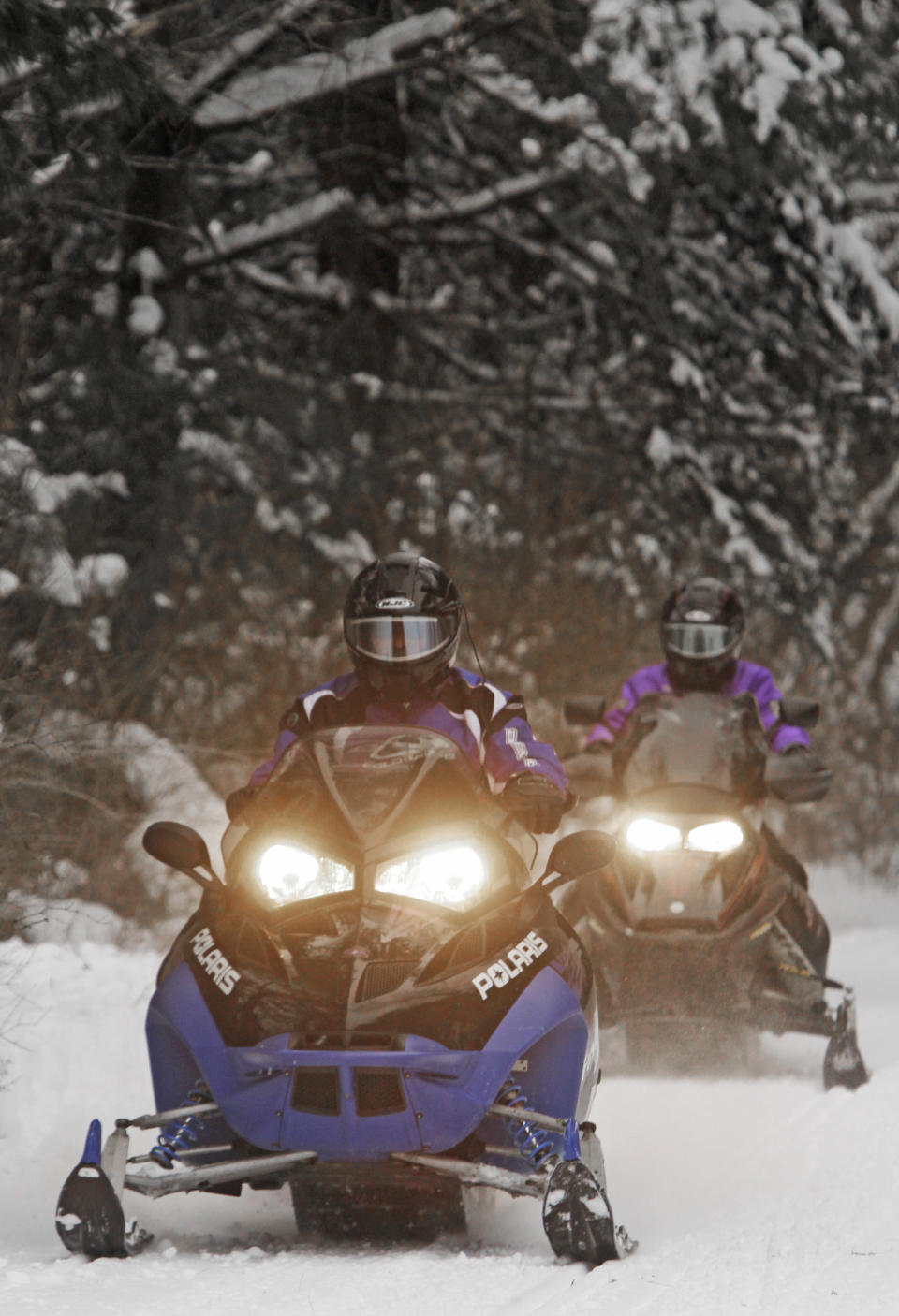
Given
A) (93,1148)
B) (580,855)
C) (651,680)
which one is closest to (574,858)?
(580,855)

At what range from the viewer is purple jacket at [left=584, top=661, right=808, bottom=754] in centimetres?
862

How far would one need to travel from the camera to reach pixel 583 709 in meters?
8.27

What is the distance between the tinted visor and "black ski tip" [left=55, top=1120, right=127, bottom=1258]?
4.69 m

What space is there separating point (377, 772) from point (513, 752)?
2.37 ft

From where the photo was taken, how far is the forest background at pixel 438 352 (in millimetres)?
9891

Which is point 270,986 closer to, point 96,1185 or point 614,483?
point 96,1185

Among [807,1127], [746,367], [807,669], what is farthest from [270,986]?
Answer: [807,669]

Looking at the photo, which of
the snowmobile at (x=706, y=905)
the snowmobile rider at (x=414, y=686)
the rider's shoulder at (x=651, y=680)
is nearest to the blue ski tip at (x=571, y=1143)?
the snowmobile rider at (x=414, y=686)

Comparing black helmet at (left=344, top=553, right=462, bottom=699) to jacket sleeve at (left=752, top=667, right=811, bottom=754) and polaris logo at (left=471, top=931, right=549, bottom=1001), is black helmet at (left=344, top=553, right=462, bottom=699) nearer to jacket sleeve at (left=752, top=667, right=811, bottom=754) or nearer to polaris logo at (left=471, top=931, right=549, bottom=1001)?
polaris logo at (left=471, top=931, right=549, bottom=1001)

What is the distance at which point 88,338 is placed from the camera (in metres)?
11.8

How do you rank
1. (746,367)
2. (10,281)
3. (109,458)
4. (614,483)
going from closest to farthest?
(10,281)
(109,458)
(746,367)
(614,483)

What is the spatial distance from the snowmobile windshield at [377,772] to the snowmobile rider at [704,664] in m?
3.13

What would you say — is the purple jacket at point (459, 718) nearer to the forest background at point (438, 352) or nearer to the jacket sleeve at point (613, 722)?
the forest background at point (438, 352)

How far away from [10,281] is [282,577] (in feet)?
11.0
